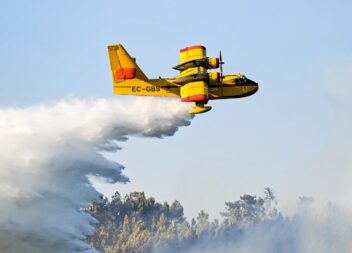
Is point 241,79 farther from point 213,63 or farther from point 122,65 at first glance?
point 122,65

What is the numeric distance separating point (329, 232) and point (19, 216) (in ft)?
194

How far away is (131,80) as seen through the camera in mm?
59219

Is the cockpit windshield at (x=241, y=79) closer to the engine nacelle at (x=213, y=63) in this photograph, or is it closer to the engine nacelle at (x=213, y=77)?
the engine nacelle at (x=213, y=77)

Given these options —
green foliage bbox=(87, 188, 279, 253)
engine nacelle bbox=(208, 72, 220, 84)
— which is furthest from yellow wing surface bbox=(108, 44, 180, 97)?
green foliage bbox=(87, 188, 279, 253)

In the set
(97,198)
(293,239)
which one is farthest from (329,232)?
(97,198)

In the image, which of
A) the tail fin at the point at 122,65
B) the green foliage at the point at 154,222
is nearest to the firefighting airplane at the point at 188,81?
the tail fin at the point at 122,65

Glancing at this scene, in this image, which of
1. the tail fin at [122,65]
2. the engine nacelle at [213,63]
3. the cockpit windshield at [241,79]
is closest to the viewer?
the engine nacelle at [213,63]

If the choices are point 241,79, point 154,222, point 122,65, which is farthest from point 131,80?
point 154,222

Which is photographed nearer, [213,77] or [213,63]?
[213,77]

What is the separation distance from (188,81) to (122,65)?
16.4 feet

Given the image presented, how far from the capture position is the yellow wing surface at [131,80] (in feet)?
192

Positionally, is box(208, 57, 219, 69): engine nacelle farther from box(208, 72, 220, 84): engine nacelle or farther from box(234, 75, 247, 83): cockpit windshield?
box(234, 75, 247, 83): cockpit windshield

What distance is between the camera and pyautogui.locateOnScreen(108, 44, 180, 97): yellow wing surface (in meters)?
58.6

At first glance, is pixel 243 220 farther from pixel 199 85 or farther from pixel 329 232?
pixel 199 85
